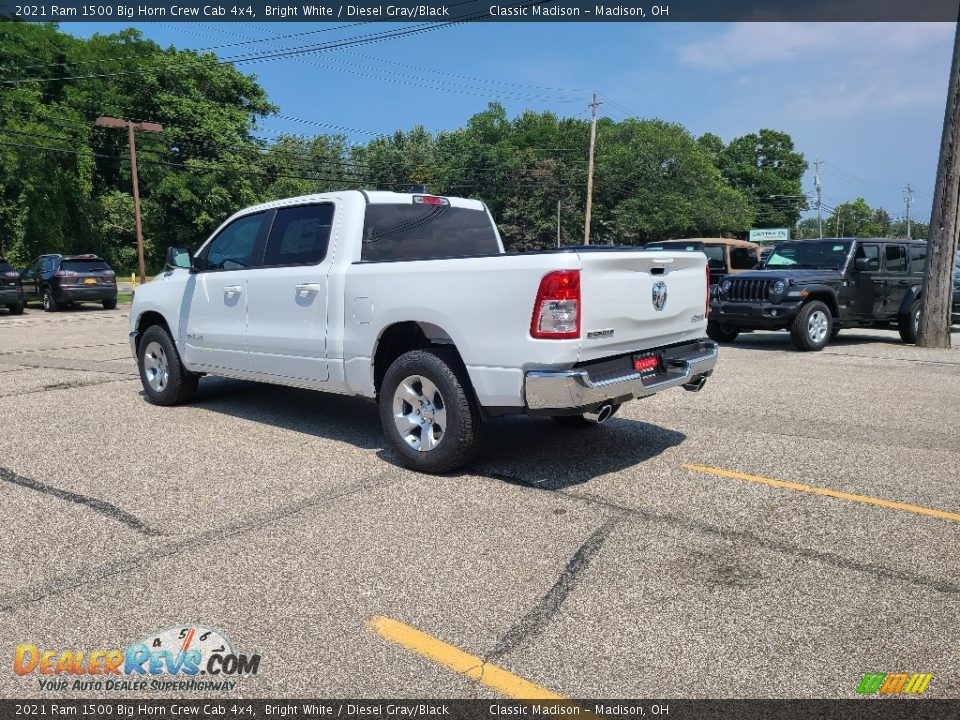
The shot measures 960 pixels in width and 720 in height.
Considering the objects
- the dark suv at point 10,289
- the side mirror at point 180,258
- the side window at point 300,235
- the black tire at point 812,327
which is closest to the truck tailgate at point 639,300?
the side window at point 300,235

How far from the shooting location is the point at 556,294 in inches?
169

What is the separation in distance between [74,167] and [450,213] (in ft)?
146

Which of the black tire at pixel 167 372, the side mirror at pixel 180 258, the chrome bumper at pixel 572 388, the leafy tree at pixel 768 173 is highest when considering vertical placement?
the leafy tree at pixel 768 173

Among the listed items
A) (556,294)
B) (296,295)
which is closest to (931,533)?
(556,294)

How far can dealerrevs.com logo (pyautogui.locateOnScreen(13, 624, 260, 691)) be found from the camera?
2648 mm

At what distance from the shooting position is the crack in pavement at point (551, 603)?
2852 mm

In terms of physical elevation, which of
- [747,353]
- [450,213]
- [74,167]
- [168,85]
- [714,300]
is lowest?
[747,353]

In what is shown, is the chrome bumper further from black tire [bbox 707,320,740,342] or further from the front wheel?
the front wheel

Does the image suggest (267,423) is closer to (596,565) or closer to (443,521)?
(443,521)

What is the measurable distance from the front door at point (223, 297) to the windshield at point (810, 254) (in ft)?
33.2

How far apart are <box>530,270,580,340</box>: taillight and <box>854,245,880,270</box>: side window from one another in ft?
34.1

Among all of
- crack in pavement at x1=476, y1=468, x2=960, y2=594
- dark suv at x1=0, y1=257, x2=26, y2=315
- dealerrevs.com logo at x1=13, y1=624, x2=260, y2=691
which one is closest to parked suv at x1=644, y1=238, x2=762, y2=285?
crack in pavement at x1=476, y1=468, x2=960, y2=594

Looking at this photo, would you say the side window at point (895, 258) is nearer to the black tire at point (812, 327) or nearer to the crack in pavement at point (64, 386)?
the black tire at point (812, 327)

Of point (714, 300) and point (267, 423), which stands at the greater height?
point (714, 300)
